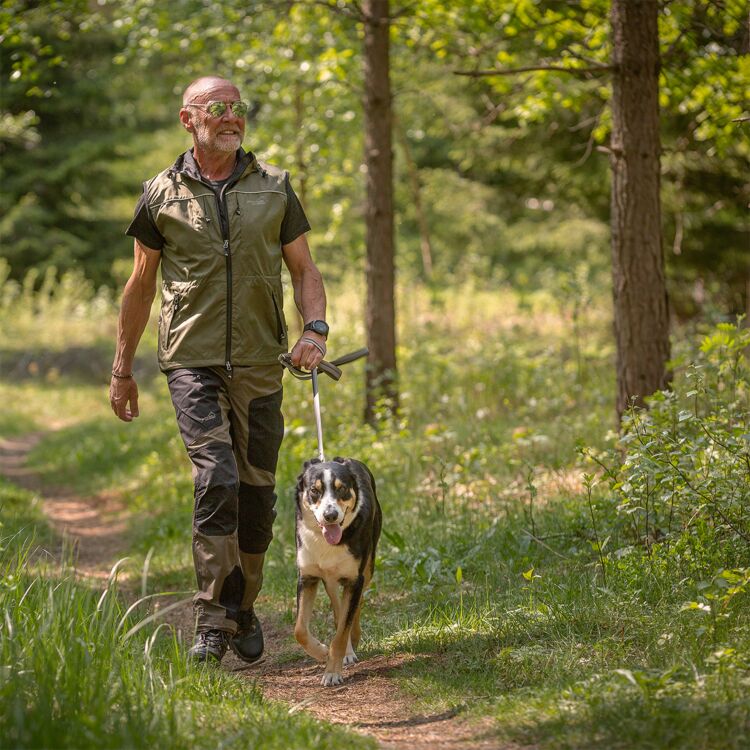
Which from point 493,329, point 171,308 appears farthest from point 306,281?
point 493,329

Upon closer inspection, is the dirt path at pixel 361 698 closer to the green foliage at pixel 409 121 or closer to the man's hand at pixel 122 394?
the man's hand at pixel 122 394

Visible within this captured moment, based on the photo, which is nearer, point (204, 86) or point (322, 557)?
point (322, 557)

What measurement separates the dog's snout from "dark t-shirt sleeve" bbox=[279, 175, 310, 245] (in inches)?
54.5

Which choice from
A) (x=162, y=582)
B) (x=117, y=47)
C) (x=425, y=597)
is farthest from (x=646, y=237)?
(x=117, y=47)

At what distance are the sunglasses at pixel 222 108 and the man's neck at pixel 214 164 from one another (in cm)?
19

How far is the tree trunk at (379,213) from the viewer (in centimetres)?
984

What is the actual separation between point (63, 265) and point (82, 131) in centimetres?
318

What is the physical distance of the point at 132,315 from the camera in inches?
206

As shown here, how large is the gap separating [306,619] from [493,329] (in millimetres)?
10838

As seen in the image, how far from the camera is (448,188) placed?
1912cm

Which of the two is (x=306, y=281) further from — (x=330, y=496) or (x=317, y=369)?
→ (x=330, y=496)

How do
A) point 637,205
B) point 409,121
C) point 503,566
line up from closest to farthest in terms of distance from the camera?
1. point 503,566
2. point 637,205
3. point 409,121

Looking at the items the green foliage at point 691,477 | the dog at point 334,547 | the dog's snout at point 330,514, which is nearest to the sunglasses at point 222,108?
the dog at point 334,547

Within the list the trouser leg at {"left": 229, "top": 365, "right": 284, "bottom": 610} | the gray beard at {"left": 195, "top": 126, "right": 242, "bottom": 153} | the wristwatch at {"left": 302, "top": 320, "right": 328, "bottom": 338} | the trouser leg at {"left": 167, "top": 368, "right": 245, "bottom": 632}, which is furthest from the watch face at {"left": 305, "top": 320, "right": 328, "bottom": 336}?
the gray beard at {"left": 195, "top": 126, "right": 242, "bottom": 153}
